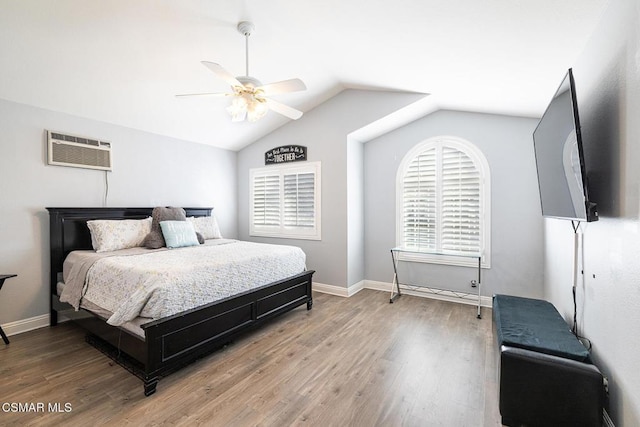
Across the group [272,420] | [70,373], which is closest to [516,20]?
[272,420]

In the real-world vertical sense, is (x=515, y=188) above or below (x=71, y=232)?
above

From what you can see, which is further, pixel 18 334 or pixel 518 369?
pixel 18 334

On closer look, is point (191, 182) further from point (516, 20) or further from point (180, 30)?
point (516, 20)

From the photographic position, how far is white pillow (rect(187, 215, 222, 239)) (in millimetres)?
4219

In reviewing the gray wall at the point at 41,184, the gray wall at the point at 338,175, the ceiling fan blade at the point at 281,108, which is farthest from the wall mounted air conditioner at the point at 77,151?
the gray wall at the point at 338,175

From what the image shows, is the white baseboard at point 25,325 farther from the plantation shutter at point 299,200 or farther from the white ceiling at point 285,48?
the plantation shutter at point 299,200

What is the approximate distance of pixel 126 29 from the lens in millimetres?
2428

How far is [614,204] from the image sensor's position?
61.4 inches

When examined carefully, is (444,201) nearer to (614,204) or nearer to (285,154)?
(614,204)

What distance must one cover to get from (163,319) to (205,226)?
2.37 metres

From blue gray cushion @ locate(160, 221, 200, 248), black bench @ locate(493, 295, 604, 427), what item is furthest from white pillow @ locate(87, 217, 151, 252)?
black bench @ locate(493, 295, 604, 427)

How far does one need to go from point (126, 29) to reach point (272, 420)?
3205mm

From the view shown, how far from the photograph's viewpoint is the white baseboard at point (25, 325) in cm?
288

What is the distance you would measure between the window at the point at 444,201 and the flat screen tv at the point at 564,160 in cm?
138
